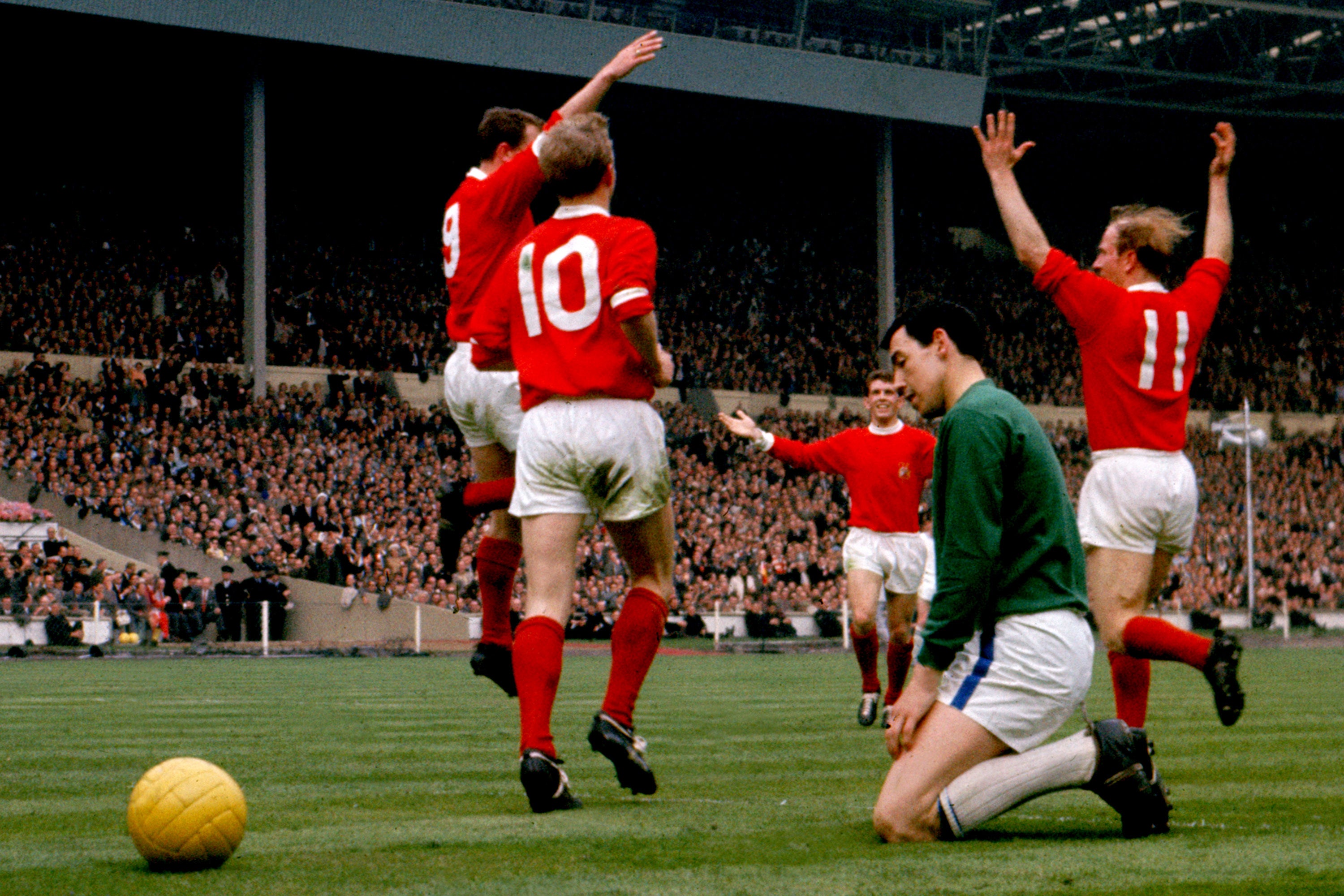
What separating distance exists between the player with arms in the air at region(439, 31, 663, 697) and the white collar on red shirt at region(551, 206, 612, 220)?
62 centimetres

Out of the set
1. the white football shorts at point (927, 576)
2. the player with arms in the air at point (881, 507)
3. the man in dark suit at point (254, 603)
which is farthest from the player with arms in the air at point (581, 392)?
the man in dark suit at point (254, 603)

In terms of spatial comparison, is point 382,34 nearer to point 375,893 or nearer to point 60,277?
point 60,277

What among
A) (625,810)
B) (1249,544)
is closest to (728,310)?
(1249,544)

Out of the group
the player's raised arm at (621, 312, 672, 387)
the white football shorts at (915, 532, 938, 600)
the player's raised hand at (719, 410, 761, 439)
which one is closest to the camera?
the player's raised arm at (621, 312, 672, 387)

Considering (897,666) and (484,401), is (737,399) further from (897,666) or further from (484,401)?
(484,401)

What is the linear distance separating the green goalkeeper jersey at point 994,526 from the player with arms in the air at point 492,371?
101 inches

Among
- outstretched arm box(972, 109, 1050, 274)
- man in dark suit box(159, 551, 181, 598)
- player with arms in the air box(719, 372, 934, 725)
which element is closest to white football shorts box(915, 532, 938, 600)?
player with arms in the air box(719, 372, 934, 725)

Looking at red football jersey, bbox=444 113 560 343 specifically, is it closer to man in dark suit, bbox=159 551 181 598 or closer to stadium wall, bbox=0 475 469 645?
man in dark suit, bbox=159 551 181 598

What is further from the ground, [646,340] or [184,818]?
[646,340]

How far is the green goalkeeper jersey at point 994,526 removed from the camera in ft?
17.7

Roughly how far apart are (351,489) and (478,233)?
24.6m

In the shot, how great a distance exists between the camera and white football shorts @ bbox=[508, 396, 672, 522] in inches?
261

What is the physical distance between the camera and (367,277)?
40.1 m

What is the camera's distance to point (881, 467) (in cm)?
1300
